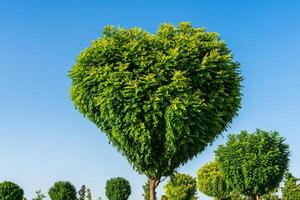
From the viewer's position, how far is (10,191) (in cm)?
6266

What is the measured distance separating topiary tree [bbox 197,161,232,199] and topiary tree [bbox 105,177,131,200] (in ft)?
74.2

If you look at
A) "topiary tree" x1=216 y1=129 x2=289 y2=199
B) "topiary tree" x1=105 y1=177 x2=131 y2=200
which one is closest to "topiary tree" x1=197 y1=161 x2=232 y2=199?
"topiary tree" x1=216 y1=129 x2=289 y2=199

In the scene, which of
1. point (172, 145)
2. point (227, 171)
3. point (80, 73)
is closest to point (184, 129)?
point (172, 145)

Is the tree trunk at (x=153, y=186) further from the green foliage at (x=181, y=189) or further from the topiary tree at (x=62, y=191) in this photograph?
the green foliage at (x=181, y=189)

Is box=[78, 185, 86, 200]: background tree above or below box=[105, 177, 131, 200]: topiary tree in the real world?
above

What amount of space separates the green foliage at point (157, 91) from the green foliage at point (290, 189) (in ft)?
168

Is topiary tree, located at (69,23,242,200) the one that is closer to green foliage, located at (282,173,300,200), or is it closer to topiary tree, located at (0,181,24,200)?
topiary tree, located at (0,181,24,200)

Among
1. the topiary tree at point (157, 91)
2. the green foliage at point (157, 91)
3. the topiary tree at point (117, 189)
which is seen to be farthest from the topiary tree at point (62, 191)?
the green foliage at point (157, 91)

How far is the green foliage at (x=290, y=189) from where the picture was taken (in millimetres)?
83875

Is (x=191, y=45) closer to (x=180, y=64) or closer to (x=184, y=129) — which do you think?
(x=180, y=64)

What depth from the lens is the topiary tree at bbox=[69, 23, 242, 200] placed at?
112ft

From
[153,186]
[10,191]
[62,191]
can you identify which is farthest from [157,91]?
[10,191]

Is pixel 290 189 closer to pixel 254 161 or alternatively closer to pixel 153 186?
pixel 254 161

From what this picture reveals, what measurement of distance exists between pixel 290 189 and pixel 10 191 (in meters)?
47.3
